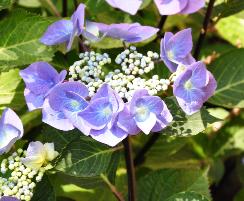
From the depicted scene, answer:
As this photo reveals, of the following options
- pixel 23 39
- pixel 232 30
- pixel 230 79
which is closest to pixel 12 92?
pixel 23 39

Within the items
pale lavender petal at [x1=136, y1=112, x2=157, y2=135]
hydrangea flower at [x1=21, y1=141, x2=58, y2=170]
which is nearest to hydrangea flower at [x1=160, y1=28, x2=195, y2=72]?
pale lavender petal at [x1=136, y1=112, x2=157, y2=135]

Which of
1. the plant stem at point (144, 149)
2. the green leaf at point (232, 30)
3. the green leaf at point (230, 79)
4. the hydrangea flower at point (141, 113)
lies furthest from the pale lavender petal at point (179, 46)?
the green leaf at point (232, 30)

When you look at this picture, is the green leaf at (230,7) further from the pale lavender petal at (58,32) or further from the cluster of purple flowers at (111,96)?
the pale lavender petal at (58,32)

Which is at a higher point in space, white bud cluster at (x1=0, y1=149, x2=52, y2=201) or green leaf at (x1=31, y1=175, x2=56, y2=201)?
white bud cluster at (x1=0, y1=149, x2=52, y2=201)

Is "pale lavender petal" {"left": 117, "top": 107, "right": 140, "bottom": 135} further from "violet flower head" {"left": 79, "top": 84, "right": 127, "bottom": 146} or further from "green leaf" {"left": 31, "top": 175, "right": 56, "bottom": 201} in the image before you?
"green leaf" {"left": 31, "top": 175, "right": 56, "bottom": 201}

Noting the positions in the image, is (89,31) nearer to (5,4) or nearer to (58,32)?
(58,32)

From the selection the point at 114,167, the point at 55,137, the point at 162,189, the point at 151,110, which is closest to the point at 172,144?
the point at 162,189
